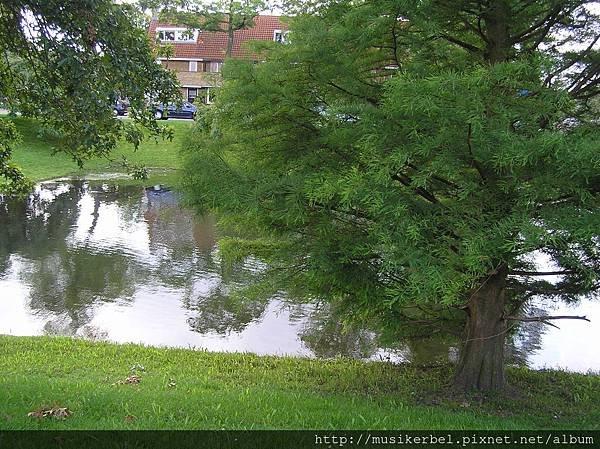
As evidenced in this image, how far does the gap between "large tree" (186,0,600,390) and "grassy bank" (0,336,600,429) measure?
70 cm

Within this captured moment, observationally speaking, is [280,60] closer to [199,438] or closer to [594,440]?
[199,438]

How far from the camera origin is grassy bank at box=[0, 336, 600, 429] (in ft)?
15.1

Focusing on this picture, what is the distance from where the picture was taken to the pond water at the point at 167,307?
9.91 meters

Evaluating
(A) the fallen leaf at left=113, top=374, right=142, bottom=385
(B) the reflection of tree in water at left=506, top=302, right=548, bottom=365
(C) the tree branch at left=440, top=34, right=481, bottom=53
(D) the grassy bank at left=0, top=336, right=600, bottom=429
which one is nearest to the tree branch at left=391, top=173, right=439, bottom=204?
A: (C) the tree branch at left=440, top=34, right=481, bottom=53

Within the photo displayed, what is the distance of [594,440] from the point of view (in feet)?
15.3

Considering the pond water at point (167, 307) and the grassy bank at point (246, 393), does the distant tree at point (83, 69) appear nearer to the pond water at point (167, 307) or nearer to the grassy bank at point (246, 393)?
the pond water at point (167, 307)

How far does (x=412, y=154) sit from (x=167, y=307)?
7.60 meters

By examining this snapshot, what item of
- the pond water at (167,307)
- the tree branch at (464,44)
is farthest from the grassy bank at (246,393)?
the tree branch at (464,44)

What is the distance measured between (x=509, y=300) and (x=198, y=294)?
6.94 meters

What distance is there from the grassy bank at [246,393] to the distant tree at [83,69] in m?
2.29

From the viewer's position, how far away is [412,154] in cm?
497

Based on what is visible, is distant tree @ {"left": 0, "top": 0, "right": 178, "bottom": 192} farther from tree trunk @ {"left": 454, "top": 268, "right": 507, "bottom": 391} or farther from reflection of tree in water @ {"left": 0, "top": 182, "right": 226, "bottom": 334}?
reflection of tree in water @ {"left": 0, "top": 182, "right": 226, "bottom": 334}

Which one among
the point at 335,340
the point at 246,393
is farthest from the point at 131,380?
the point at 335,340

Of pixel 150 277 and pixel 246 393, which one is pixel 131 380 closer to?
pixel 246 393
